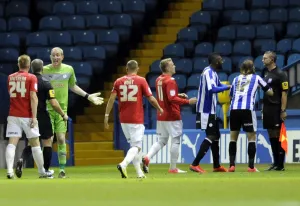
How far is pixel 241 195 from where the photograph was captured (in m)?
10.9

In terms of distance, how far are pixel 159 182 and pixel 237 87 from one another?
4.06 meters

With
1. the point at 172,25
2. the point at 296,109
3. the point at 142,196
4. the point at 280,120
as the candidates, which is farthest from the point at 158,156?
the point at 142,196

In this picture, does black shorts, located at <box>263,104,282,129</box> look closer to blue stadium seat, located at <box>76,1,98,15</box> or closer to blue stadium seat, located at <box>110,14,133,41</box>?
blue stadium seat, located at <box>110,14,133,41</box>

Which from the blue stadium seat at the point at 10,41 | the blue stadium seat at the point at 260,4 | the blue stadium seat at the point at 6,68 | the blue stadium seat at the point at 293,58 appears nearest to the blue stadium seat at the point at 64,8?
the blue stadium seat at the point at 10,41

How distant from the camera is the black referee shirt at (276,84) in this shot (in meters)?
16.8

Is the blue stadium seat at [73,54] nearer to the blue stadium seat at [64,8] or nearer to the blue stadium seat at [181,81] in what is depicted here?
the blue stadium seat at [64,8]

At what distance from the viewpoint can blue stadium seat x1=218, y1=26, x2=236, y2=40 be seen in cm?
2545

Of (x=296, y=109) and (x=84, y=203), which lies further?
(x=296, y=109)

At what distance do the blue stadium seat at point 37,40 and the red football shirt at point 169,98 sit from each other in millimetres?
9797

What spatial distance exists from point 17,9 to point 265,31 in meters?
6.80

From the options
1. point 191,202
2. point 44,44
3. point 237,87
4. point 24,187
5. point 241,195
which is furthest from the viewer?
point 44,44

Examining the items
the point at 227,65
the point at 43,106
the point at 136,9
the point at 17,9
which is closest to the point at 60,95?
the point at 43,106

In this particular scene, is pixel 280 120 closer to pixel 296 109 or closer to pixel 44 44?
pixel 296 109

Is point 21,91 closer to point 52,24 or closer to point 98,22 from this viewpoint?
point 98,22
